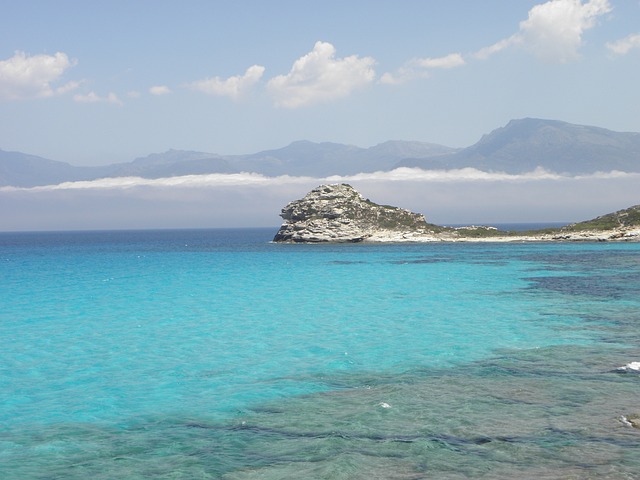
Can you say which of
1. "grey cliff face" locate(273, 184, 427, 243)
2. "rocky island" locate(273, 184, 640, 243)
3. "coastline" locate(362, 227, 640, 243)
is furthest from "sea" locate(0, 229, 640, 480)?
"grey cliff face" locate(273, 184, 427, 243)

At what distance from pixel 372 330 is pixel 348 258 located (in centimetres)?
7272

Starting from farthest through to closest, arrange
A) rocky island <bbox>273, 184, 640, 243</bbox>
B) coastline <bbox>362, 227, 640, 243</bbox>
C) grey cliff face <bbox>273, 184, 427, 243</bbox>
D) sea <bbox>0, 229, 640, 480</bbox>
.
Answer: grey cliff face <bbox>273, 184, 427, 243</bbox> < rocky island <bbox>273, 184, 640, 243</bbox> < coastline <bbox>362, 227, 640, 243</bbox> < sea <bbox>0, 229, 640, 480</bbox>

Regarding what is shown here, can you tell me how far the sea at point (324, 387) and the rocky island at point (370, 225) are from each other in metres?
115

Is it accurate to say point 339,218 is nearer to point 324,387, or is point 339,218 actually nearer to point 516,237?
point 516,237

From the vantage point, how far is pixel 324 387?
21.7m

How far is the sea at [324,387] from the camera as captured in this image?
1420 cm

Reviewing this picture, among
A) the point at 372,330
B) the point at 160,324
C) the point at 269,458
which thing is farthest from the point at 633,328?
the point at 160,324

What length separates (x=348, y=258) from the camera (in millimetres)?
107500

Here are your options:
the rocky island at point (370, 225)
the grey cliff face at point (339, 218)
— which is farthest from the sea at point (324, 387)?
the grey cliff face at point (339, 218)

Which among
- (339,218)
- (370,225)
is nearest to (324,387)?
(339,218)

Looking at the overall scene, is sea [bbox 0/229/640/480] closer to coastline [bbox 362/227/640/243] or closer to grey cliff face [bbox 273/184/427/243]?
coastline [bbox 362/227/640/243]

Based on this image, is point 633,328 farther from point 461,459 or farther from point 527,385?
point 461,459

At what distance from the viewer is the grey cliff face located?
167500mm

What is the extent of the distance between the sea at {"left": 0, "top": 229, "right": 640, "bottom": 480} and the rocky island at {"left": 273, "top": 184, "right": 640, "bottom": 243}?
115 meters
